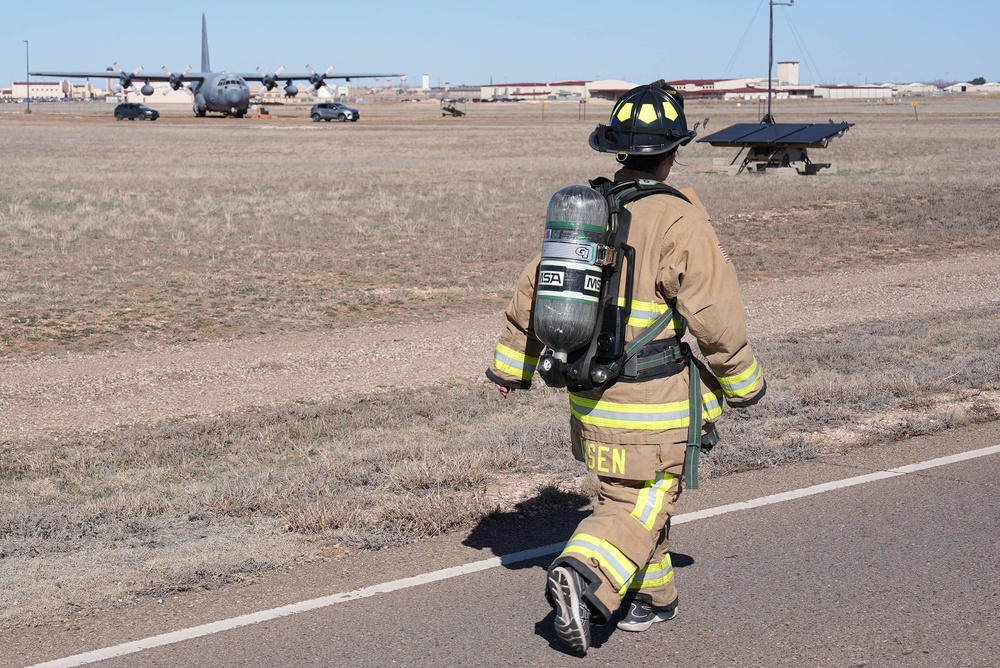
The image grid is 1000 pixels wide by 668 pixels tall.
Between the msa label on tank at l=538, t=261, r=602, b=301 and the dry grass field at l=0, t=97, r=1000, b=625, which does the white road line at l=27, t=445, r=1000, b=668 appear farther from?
the msa label on tank at l=538, t=261, r=602, b=301

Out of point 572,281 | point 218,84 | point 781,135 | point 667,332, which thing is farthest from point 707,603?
point 218,84

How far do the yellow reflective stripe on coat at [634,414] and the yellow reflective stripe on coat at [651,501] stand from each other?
0.64 ft

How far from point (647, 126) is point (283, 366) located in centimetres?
824

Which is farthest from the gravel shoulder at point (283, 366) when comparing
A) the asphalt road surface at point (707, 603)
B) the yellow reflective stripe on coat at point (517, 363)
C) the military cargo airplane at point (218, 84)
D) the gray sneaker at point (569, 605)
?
the military cargo airplane at point (218, 84)

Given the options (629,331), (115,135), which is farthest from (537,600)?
(115,135)

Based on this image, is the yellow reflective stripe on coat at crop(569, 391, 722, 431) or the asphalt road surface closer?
the yellow reflective stripe on coat at crop(569, 391, 722, 431)

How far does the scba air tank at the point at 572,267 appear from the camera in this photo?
402 centimetres

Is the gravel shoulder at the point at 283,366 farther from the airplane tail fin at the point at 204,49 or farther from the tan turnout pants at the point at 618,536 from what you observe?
the airplane tail fin at the point at 204,49

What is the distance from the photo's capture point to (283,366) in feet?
39.2

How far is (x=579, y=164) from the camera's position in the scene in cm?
4231

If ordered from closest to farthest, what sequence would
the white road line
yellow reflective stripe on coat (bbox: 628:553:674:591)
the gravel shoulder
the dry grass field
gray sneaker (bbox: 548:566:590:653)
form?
gray sneaker (bbox: 548:566:590:653), the white road line, yellow reflective stripe on coat (bbox: 628:553:674:591), the dry grass field, the gravel shoulder

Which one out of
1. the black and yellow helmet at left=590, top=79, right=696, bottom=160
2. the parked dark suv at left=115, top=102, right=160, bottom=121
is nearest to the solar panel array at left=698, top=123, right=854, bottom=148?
the black and yellow helmet at left=590, top=79, right=696, bottom=160

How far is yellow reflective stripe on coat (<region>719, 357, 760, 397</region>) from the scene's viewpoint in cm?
417

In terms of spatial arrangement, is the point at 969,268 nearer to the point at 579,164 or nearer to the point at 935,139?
the point at 579,164
